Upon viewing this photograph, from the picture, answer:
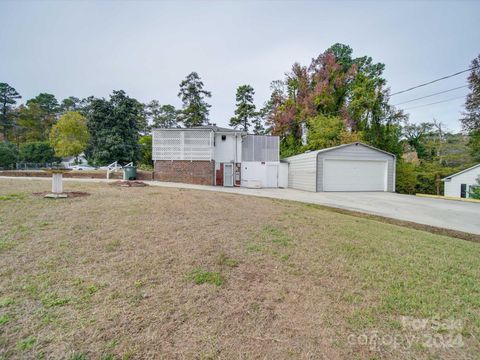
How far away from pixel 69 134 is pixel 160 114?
20.4 m

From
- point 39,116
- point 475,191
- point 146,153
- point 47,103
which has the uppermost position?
point 47,103

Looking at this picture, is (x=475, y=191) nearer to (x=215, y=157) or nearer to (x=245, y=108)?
(x=215, y=157)

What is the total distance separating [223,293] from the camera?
2.29 meters

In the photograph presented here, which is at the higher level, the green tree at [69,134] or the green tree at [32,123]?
the green tree at [32,123]

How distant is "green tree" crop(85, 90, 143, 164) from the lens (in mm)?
23250

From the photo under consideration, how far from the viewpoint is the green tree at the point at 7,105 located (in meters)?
36.4

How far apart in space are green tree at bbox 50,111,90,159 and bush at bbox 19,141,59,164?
27.3 ft

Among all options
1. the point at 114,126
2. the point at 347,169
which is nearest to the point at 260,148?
the point at 347,169

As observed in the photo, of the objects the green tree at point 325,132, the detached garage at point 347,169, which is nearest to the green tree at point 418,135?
the green tree at point 325,132

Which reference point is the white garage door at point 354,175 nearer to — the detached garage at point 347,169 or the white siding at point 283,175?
the detached garage at point 347,169

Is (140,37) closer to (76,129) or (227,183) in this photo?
(227,183)

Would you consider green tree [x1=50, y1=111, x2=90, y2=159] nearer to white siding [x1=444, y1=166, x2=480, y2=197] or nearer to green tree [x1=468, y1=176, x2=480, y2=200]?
green tree [x1=468, y1=176, x2=480, y2=200]

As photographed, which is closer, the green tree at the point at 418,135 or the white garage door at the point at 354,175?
the white garage door at the point at 354,175

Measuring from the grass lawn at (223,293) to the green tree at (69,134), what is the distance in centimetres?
2528
